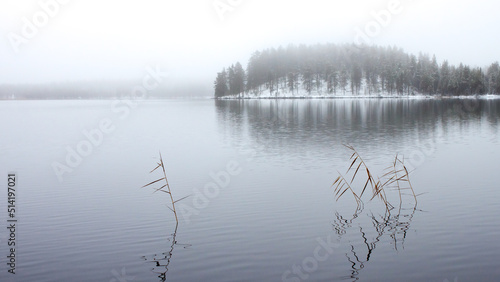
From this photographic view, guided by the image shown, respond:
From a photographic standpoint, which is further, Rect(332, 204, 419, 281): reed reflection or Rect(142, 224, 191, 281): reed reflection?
Rect(332, 204, 419, 281): reed reflection

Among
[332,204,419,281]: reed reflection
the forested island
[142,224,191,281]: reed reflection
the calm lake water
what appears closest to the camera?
[142,224,191,281]: reed reflection

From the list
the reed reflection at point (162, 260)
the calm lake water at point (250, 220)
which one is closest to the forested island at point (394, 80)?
the calm lake water at point (250, 220)

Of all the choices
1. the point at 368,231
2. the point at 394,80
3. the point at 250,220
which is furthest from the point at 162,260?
the point at 394,80

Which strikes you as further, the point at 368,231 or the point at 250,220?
the point at 250,220

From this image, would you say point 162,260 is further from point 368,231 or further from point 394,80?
point 394,80

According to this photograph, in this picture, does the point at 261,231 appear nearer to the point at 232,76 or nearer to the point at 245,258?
the point at 245,258

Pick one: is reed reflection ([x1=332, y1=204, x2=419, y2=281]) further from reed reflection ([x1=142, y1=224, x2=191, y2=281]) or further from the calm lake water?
reed reflection ([x1=142, y1=224, x2=191, y2=281])

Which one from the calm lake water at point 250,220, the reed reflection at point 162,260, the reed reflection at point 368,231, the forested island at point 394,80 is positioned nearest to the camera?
the reed reflection at point 162,260

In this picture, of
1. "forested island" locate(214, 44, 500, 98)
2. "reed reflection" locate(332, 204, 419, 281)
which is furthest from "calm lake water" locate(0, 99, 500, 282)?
"forested island" locate(214, 44, 500, 98)

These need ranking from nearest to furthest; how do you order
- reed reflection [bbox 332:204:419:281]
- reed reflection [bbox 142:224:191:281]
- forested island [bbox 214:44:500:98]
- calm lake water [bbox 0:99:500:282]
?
1. reed reflection [bbox 142:224:191:281]
2. calm lake water [bbox 0:99:500:282]
3. reed reflection [bbox 332:204:419:281]
4. forested island [bbox 214:44:500:98]

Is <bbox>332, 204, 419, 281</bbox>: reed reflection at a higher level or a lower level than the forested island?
lower

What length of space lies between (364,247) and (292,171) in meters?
13.5

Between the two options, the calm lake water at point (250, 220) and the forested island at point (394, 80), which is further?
the forested island at point (394, 80)

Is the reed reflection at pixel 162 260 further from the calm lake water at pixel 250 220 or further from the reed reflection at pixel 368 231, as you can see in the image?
the reed reflection at pixel 368 231
